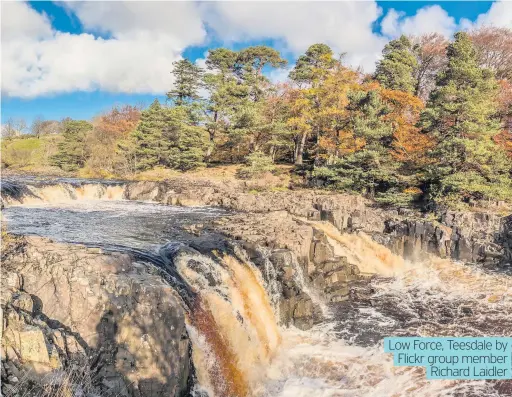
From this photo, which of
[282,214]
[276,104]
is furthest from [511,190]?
[276,104]

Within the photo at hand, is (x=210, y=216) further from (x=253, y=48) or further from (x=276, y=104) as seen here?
(x=253, y=48)

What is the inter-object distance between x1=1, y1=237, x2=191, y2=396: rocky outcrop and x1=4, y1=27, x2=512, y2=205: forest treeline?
21.4 meters

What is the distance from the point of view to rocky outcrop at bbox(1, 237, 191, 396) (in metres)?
7.07

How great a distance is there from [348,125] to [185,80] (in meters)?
24.2

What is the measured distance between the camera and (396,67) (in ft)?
128

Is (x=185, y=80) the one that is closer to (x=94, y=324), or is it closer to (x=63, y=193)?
(x=63, y=193)

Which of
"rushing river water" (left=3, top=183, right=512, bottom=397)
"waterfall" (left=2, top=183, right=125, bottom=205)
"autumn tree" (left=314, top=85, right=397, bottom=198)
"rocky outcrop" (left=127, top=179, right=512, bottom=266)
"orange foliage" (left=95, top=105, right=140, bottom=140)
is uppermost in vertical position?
"orange foliage" (left=95, top=105, right=140, bottom=140)

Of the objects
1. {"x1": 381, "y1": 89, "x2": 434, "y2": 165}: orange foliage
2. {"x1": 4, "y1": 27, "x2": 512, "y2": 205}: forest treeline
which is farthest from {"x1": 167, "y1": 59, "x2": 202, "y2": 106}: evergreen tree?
{"x1": 381, "y1": 89, "x2": 434, "y2": 165}: orange foliage

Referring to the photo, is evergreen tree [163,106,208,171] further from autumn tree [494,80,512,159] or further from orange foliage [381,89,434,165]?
autumn tree [494,80,512,159]

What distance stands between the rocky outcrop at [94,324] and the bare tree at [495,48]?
150 feet

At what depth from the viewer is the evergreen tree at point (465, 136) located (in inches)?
924

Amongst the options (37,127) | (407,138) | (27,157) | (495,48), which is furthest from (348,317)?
(37,127)

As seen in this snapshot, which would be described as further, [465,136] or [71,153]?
[71,153]

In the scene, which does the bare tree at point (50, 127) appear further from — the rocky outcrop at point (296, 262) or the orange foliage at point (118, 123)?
the rocky outcrop at point (296, 262)
